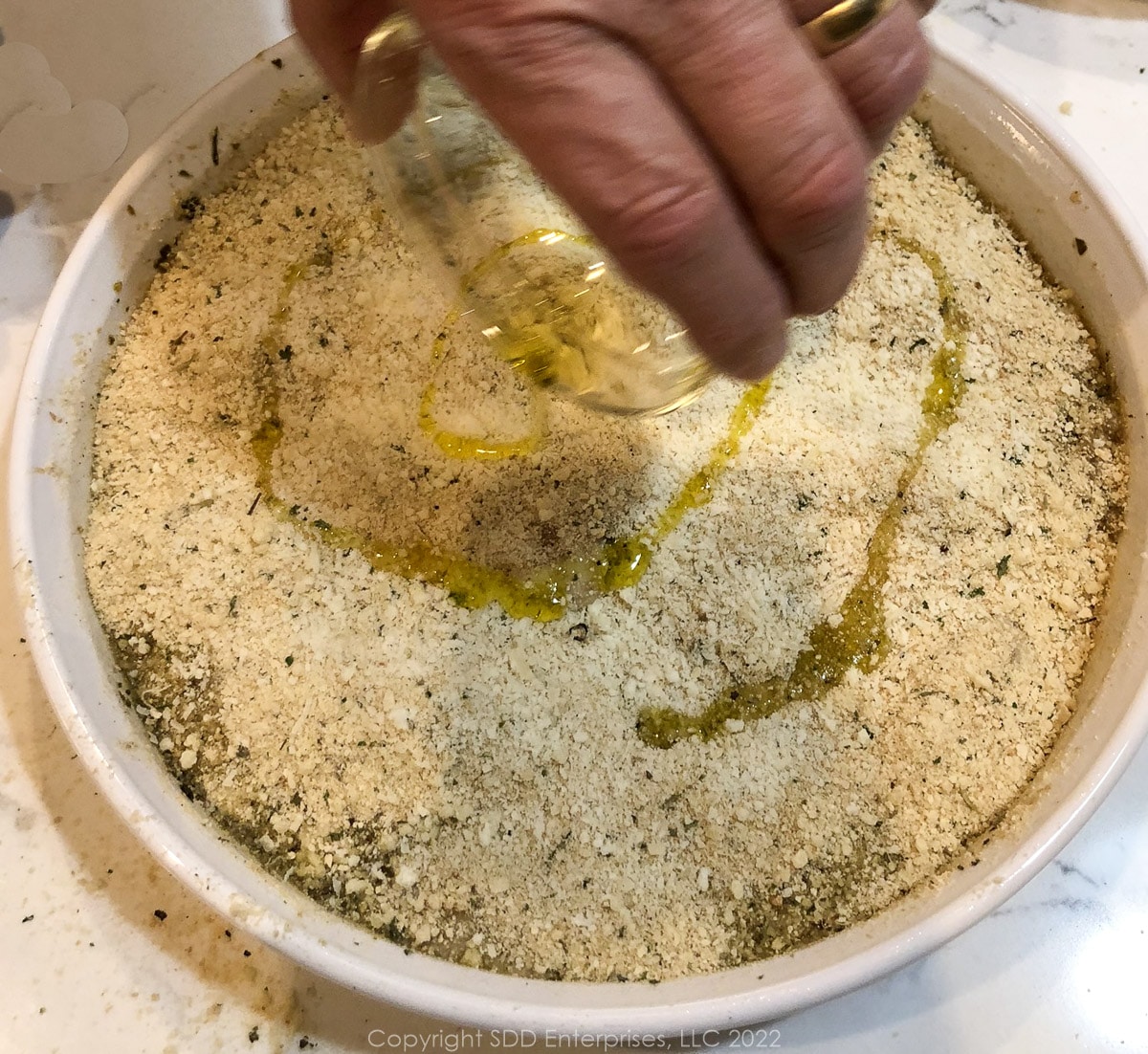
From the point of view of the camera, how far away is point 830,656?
690 millimetres

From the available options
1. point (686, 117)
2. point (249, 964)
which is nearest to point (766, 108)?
point (686, 117)

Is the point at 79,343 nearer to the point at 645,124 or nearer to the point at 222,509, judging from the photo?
the point at 222,509

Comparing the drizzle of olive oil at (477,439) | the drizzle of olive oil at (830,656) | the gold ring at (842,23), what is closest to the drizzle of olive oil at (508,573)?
the drizzle of olive oil at (477,439)

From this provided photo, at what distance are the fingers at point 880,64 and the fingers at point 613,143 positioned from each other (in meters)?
0.08

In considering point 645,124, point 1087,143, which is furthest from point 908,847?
point 1087,143

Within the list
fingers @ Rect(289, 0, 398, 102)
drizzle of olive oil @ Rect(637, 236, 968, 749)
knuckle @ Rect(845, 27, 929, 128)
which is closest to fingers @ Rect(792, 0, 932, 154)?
knuckle @ Rect(845, 27, 929, 128)

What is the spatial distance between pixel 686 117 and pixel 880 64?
0.10 m

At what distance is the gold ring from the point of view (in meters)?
0.39

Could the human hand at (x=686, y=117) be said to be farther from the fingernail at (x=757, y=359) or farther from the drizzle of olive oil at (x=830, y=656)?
the drizzle of olive oil at (x=830, y=656)

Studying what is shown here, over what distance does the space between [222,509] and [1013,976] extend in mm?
706

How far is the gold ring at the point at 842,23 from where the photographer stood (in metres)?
0.39

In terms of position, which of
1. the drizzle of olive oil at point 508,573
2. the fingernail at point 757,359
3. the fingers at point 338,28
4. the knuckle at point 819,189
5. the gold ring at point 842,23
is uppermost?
the fingers at point 338,28

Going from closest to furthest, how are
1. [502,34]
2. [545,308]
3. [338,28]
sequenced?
[502,34] < [338,28] < [545,308]

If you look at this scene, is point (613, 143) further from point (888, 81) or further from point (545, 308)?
point (545, 308)
